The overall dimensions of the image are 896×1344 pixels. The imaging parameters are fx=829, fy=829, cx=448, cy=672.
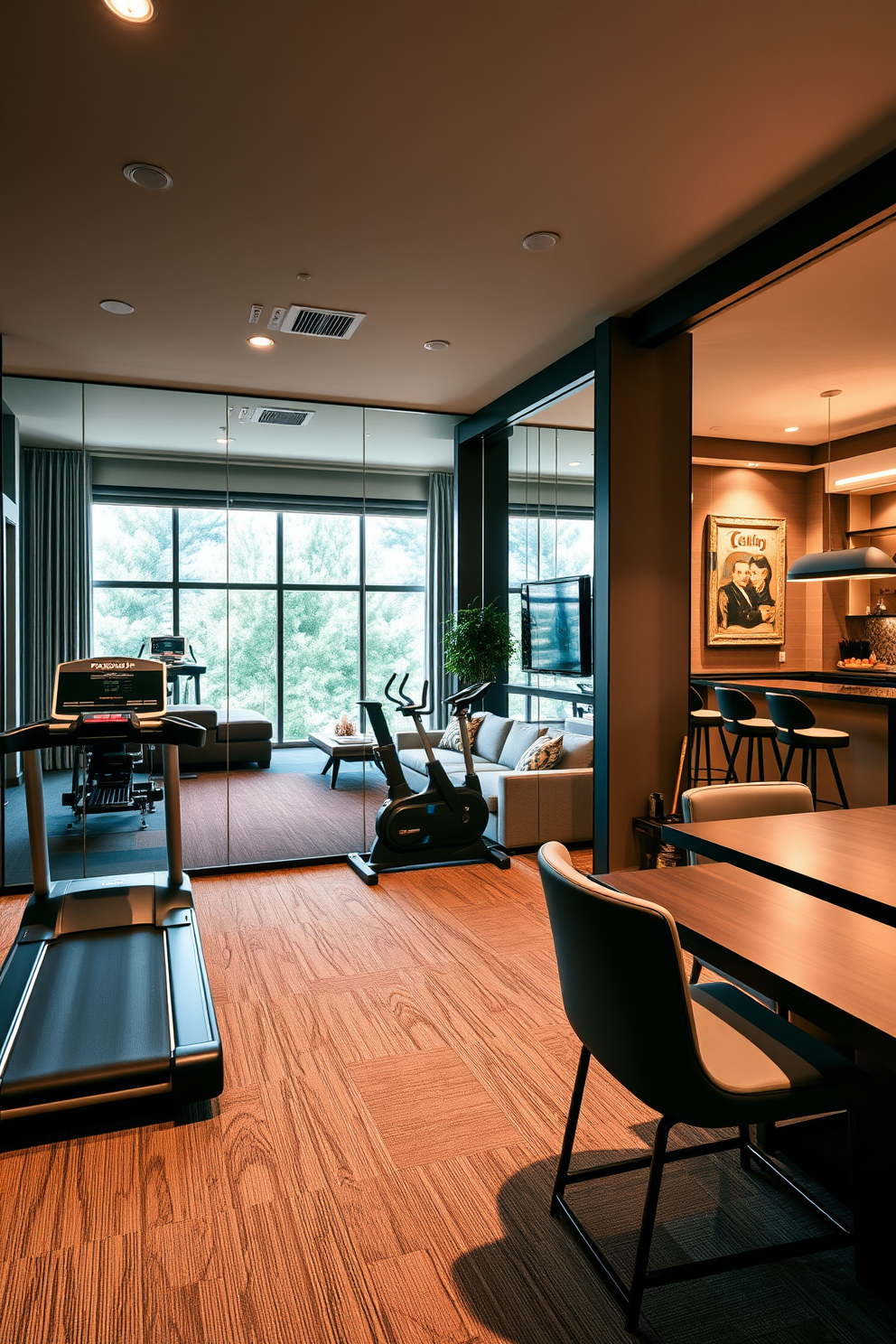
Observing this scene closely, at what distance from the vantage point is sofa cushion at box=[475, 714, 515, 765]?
20.1 ft

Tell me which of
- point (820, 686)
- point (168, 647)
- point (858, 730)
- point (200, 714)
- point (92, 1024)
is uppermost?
point (168, 647)

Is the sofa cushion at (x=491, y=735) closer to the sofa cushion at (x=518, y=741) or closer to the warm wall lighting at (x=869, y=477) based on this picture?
the sofa cushion at (x=518, y=741)

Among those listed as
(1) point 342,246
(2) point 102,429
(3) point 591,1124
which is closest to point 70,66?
(1) point 342,246

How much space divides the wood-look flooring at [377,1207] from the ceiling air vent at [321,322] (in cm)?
321

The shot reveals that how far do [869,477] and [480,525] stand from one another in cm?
348

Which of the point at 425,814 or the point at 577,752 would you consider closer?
the point at 425,814

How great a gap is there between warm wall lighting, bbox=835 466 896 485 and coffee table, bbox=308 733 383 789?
4.85 m

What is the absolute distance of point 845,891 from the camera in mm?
1745

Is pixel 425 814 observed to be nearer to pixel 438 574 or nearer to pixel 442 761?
pixel 442 761

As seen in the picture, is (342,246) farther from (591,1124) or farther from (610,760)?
(591,1124)

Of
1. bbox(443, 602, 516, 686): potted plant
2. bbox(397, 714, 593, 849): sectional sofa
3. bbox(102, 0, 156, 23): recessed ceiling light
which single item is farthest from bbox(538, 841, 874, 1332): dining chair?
bbox(443, 602, 516, 686): potted plant

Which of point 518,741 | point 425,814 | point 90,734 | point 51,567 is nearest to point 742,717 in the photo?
point 518,741

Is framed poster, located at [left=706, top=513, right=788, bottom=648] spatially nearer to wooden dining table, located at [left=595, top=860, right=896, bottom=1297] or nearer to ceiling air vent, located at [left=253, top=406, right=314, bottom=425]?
ceiling air vent, located at [left=253, top=406, right=314, bottom=425]

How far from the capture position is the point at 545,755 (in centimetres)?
524
